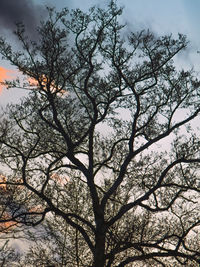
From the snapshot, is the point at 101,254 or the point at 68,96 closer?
the point at 101,254

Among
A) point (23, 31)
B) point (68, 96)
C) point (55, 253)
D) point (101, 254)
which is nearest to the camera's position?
point (101, 254)

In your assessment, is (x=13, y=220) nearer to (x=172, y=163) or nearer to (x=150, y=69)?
(x=172, y=163)

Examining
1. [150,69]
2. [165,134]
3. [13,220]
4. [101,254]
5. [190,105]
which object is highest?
[150,69]

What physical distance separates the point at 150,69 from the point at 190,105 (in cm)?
277

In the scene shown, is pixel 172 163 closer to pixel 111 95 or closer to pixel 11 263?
pixel 111 95

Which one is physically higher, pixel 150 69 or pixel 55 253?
pixel 150 69

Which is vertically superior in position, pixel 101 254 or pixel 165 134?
pixel 165 134

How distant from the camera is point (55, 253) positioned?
1900 cm

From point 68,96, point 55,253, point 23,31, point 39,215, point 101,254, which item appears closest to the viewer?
point 101,254

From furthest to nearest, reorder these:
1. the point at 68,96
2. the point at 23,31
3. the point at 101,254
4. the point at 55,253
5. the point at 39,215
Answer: the point at 55,253, the point at 68,96, the point at 23,31, the point at 39,215, the point at 101,254

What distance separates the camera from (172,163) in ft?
46.8

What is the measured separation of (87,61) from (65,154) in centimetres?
481

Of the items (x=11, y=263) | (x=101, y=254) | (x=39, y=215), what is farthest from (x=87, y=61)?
(x=11, y=263)

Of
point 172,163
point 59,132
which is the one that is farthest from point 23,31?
point 172,163
